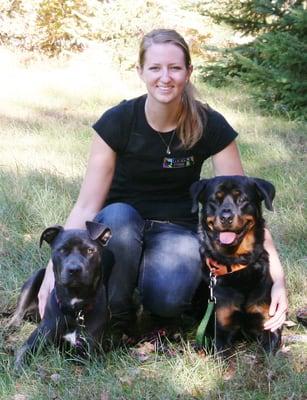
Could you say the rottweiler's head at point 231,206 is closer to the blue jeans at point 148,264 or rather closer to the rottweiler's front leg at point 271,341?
the blue jeans at point 148,264

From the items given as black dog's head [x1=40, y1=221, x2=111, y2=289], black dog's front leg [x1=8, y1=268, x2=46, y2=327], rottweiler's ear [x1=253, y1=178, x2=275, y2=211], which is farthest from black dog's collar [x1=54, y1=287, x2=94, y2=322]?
rottweiler's ear [x1=253, y1=178, x2=275, y2=211]

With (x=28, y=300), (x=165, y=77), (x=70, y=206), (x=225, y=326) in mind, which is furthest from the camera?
(x=70, y=206)

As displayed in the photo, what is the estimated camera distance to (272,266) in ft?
12.2

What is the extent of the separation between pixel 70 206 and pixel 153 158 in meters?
1.79

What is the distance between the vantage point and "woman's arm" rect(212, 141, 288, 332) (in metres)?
3.49

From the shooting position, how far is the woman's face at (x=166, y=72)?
3.71 m

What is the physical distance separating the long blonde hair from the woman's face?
6 centimetres

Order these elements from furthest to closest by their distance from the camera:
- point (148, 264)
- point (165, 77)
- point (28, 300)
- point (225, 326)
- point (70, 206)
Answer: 1. point (70, 206)
2. point (28, 300)
3. point (148, 264)
4. point (165, 77)
5. point (225, 326)

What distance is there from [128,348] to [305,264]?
4.94 ft

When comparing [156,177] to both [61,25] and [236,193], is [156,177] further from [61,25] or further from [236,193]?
[61,25]

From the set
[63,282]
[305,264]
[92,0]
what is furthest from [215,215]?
[92,0]

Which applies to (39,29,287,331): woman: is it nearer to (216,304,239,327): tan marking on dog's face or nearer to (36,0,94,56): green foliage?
(216,304,239,327): tan marking on dog's face

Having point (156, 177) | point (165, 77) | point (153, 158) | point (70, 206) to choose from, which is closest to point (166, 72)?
point (165, 77)

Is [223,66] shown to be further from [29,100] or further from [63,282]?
[63,282]
